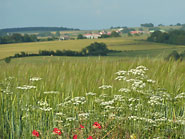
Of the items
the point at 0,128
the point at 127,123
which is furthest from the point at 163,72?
the point at 0,128

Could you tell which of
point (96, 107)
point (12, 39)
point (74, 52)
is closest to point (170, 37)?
point (12, 39)

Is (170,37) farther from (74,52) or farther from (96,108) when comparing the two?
(96,108)

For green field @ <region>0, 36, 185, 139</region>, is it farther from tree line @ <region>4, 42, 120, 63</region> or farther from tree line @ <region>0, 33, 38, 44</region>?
tree line @ <region>0, 33, 38, 44</region>

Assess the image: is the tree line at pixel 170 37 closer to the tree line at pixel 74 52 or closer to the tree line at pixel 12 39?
the tree line at pixel 74 52

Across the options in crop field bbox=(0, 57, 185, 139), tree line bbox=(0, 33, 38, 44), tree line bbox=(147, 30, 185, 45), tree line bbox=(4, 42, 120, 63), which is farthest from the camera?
tree line bbox=(147, 30, 185, 45)

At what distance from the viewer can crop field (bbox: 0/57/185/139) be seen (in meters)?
5.75

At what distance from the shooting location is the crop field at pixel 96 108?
5754mm

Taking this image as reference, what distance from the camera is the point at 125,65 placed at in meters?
10.2

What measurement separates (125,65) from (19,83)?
361cm

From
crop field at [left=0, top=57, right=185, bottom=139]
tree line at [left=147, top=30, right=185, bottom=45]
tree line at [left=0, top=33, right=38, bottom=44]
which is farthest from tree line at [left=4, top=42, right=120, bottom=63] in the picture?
tree line at [left=147, top=30, right=185, bottom=45]

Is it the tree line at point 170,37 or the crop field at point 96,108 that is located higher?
the tree line at point 170,37

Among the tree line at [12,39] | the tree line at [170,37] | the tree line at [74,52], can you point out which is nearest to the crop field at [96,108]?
the tree line at [74,52]

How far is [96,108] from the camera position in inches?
265

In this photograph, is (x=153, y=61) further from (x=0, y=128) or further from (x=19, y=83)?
(x=0, y=128)
